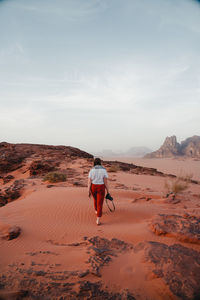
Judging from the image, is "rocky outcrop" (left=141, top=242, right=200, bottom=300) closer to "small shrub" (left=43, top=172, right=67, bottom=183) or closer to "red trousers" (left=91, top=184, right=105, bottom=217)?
"red trousers" (left=91, top=184, right=105, bottom=217)

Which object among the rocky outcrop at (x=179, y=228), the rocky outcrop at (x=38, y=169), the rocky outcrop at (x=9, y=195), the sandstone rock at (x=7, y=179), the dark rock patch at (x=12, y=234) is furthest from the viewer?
the rocky outcrop at (x=38, y=169)

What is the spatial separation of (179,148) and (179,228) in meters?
52.9

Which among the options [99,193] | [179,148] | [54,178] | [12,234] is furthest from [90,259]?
[179,148]

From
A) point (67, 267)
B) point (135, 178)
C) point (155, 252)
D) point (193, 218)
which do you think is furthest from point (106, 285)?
point (135, 178)

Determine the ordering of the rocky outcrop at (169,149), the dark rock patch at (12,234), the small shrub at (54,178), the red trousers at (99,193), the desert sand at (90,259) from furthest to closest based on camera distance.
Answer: the rocky outcrop at (169,149) → the small shrub at (54,178) → the red trousers at (99,193) → the dark rock patch at (12,234) → the desert sand at (90,259)

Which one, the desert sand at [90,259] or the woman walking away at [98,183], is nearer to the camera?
the desert sand at [90,259]

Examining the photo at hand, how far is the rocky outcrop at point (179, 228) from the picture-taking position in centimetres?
323

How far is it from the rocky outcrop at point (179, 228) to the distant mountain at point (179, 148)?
156 feet

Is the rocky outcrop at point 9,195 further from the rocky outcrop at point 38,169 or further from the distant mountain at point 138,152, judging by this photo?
the distant mountain at point 138,152

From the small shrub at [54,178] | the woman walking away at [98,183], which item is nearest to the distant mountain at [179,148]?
the small shrub at [54,178]

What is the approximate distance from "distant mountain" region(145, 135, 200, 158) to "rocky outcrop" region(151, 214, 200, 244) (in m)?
47.6

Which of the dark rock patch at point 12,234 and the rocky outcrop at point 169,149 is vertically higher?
the rocky outcrop at point 169,149

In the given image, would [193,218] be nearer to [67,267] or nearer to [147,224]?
[147,224]

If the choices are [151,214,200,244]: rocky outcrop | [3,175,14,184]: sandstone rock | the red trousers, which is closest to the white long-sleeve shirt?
the red trousers
